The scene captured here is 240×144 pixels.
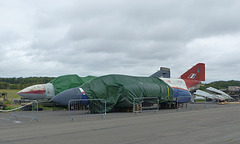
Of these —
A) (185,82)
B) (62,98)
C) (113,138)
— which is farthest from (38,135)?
(185,82)

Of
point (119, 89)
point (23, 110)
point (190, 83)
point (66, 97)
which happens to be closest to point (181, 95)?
point (190, 83)

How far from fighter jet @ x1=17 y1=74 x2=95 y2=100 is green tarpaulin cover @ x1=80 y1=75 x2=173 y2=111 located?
14.6ft

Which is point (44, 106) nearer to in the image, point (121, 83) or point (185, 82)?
point (121, 83)

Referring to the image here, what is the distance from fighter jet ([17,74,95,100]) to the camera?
21625mm

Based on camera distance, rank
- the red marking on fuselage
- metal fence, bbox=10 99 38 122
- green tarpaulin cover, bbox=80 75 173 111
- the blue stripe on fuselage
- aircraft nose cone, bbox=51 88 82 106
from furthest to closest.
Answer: the red marking on fuselage, the blue stripe on fuselage, green tarpaulin cover, bbox=80 75 173 111, aircraft nose cone, bbox=51 88 82 106, metal fence, bbox=10 99 38 122

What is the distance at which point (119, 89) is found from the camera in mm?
19969

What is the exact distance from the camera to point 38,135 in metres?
8.81

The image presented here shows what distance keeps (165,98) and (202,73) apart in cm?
1075

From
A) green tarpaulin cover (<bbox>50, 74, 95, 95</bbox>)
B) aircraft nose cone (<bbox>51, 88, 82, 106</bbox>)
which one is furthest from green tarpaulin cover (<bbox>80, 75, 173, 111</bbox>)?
green tarpaulin cover (<bbox>50, 74, 95, 95</bbox>)

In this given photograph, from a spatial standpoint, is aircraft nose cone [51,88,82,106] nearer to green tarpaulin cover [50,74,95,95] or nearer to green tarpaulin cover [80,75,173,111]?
green tarpaulin cover [80,75,173,111]

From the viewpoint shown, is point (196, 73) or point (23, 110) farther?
point (196, 73)

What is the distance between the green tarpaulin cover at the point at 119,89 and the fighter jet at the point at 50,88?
4.44m

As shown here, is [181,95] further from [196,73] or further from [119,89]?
[196,73]

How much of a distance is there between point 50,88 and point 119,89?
708 centimetres
